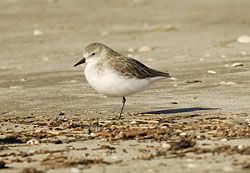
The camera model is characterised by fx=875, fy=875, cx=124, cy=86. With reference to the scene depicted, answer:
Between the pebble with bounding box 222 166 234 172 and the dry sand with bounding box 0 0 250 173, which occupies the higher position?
the dry sand with bounding box 0 0 250 173

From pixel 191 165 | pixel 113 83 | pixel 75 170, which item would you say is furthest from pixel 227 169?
pixel 113 83

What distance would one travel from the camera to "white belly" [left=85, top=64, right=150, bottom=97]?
356 inches

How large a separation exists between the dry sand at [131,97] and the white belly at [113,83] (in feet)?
0.84

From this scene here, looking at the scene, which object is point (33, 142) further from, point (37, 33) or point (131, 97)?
point (37, 33)

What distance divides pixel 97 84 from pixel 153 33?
757 cm

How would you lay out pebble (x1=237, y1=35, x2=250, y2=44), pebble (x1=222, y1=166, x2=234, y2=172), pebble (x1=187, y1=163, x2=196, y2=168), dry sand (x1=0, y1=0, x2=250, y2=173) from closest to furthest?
pebble (x1=222, y1=166, x2=234, y2=172) < pebble (x1=187, y1=163, x2=196, y2=168) < dry sand (x1=0, y1=0, x2=250, y2=173) < pebble (x1=237, y1=35, x2=250, y2=44)

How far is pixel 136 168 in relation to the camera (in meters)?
6.12

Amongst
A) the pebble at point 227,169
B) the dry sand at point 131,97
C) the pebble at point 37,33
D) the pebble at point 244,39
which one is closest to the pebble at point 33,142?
the dry sand at point 131,97

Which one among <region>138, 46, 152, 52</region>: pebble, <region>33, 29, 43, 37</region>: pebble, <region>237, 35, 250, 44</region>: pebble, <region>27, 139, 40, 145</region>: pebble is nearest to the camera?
<region>27, 139, 40, 145</region>: pebble

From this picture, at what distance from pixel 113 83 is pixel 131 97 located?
1499 millimetres

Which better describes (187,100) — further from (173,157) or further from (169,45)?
(169,45)

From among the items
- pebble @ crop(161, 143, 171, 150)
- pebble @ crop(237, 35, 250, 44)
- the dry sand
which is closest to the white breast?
the dry sand

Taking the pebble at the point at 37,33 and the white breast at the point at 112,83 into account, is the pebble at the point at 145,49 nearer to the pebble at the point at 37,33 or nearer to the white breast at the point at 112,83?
the pebble at the point at 37,33

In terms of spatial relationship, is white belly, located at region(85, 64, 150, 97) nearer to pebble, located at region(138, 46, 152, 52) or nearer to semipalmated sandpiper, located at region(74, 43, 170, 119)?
semipalmated sandpiper, located at region(74, 43, 170, 119)
